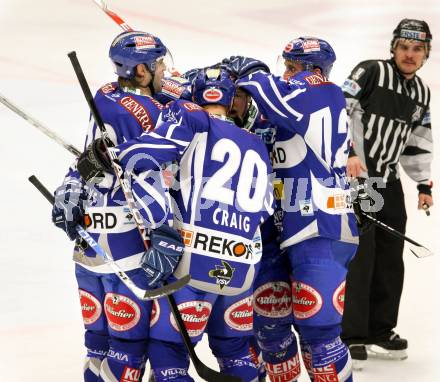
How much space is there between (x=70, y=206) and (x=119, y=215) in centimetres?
18

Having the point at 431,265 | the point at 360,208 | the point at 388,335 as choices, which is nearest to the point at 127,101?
the point at 360,208

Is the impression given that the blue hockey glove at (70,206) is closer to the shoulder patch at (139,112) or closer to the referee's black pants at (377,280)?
the shoulder patch at (139,112)

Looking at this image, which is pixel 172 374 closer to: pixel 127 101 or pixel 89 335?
pixel 89 335

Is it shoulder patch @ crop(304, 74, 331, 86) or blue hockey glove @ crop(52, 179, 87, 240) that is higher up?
shoulder patch @ crop(304, 74, 331, 86)

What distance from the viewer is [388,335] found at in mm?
5148

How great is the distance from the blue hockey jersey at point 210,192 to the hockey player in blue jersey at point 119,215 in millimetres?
164

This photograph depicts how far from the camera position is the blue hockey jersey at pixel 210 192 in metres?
3.35

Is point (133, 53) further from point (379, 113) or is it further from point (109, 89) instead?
point (379, 113)

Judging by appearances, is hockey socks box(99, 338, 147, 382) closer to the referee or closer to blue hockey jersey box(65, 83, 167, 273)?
blue hockey jersey box(65, 83, 167, 273)

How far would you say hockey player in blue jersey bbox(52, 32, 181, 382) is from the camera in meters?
3.48

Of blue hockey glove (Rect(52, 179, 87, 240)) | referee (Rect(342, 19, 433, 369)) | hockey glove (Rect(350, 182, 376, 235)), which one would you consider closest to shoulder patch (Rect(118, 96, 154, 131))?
blue hockey glove (Rect(52, 179, 87, 240))

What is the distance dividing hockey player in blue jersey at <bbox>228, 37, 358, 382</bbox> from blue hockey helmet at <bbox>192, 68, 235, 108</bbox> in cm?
21

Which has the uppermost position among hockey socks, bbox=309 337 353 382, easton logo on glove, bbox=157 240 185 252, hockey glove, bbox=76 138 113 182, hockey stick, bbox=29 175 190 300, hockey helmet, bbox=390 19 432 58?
hockey helmet, bbox=390 19 432 58

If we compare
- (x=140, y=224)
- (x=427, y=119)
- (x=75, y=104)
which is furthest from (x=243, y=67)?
(x=75, y=104)
